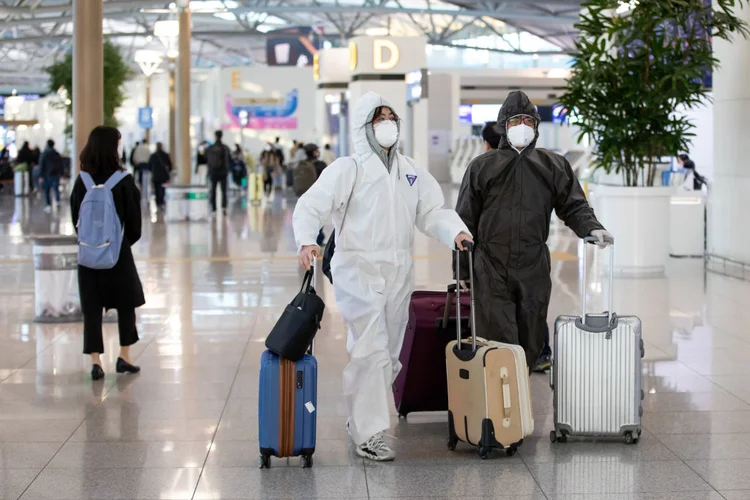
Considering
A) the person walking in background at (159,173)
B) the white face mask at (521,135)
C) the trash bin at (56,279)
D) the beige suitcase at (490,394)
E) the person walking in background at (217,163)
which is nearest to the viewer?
the beige suitcase at (490,394)

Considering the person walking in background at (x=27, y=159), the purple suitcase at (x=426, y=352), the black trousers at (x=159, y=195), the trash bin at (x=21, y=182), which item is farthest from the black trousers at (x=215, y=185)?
the purple suitcase at (x=426, y=352)

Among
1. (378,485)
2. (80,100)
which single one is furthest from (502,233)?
(80,100)

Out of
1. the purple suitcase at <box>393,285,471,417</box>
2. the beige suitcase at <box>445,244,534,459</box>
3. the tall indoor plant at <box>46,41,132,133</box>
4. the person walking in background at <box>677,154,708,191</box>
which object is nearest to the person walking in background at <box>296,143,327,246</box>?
the person walking in background at <box>677,154,708,191</box>

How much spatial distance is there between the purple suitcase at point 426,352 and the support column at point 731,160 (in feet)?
23.7

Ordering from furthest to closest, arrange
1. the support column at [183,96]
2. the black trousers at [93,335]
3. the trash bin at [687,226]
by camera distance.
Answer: the support column at [183,96] → the trash bin at [687,226] → the black trousers at [93,335]

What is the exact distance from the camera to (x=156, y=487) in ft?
14.9

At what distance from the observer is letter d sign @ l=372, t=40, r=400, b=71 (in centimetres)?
3481

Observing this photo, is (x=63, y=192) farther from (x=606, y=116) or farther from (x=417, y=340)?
(x=417, y=340)

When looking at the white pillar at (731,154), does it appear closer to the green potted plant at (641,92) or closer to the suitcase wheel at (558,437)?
the green potted plant at (641,92)

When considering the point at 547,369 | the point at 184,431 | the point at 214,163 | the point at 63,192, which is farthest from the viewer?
the point at 63,192

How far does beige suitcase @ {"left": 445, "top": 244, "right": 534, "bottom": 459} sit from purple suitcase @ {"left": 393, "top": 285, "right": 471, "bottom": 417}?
0.44m

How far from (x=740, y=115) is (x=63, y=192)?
2554 centimetres

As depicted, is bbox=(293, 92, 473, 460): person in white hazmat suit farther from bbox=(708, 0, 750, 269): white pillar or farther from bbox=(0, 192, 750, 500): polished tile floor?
bbox=(708, 0, 750, 269): white pillar

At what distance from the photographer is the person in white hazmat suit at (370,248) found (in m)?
4.92
